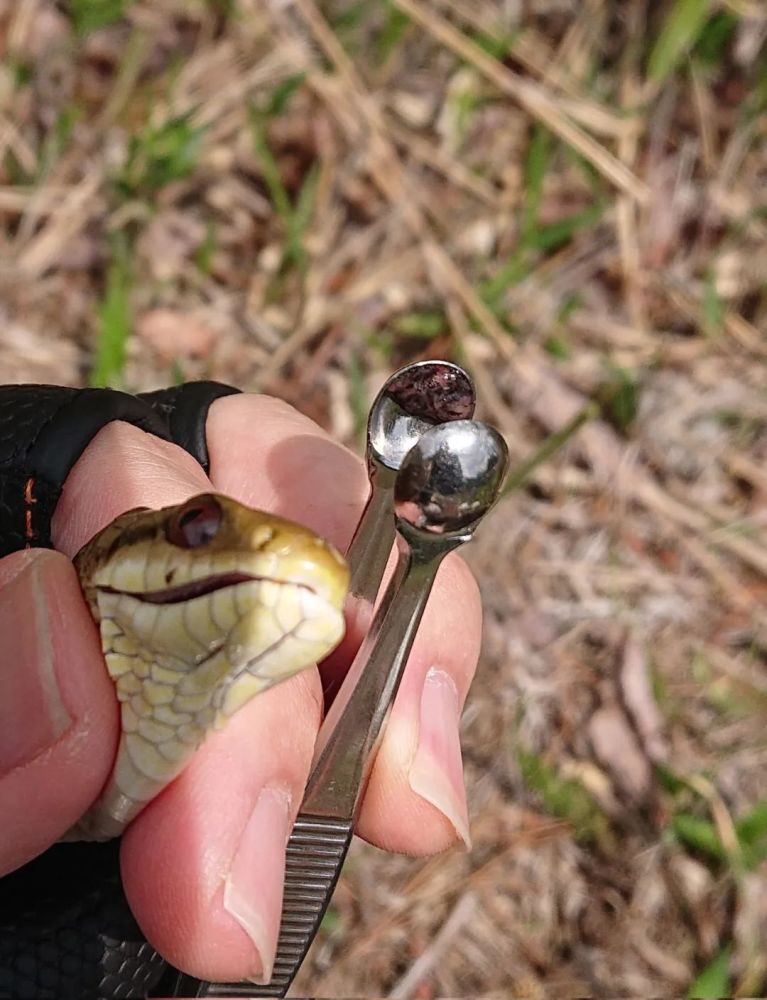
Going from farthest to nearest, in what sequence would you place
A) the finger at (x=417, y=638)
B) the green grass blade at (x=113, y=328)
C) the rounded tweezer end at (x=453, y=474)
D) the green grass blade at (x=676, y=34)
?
the green grass blade at (x=676, y=34) < the green grass blade at (x=113, y=328) < the finger at (x=417, y=638) < the rounded tweezer end at (x=453, y=474)

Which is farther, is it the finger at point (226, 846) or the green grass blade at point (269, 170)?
the green grass blade at point (269, 170)

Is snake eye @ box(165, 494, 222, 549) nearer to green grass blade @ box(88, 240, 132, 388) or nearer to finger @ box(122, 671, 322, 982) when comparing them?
finger @ box(122, 671, 322, 982)

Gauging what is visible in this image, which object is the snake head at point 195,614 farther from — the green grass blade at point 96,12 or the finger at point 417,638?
the green grass blade at point 96,12

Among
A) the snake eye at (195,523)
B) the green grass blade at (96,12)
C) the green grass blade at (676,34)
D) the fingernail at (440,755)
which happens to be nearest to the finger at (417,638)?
the fingernail at (440,755)

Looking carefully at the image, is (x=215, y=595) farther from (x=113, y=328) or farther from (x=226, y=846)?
(x=113, y=328)

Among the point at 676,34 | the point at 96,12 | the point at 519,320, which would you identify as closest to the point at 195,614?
the point at 519,320

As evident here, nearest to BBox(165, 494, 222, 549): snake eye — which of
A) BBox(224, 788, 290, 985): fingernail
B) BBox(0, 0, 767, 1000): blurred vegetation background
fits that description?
BBox(224, 788, 290, 985): fingernail

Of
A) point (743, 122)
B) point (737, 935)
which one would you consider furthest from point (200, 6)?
point (737, 935)

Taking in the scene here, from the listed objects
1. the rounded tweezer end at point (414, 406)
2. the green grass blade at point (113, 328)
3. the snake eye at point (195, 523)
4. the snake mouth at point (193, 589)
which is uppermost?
the rounded tweezer end at point (414, 406)
